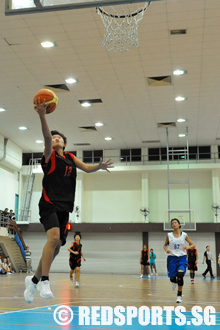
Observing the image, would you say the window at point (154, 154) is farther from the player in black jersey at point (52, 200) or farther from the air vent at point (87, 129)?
the player in black jersey at point (52, 200)

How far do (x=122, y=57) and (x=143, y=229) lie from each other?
14633 mm

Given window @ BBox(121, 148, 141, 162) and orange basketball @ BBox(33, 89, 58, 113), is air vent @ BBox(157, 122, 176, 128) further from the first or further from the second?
orange basketball @ BBox(33, 89, 58, 113)

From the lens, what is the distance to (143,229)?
27.9 metres

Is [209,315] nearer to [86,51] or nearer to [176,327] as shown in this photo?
[176,327]

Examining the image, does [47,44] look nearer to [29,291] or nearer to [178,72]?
[178,72]

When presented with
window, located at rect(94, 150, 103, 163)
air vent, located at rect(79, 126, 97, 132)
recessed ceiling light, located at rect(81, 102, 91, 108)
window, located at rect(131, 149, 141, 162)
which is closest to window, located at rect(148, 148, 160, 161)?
window, located at rect(131, 149, 141, 162)

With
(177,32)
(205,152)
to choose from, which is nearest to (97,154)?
(205,152)

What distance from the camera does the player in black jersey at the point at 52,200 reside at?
487 cm

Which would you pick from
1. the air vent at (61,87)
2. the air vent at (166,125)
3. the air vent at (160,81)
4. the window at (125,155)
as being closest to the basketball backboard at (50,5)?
the air vent at (160,81)

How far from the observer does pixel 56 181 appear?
201 inches

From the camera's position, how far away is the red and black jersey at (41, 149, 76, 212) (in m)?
5.07

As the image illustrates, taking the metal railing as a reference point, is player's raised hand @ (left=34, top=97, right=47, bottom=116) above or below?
below

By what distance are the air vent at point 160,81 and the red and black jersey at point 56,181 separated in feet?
45.1

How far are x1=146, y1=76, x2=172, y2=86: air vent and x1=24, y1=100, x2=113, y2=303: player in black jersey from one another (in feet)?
44.7
